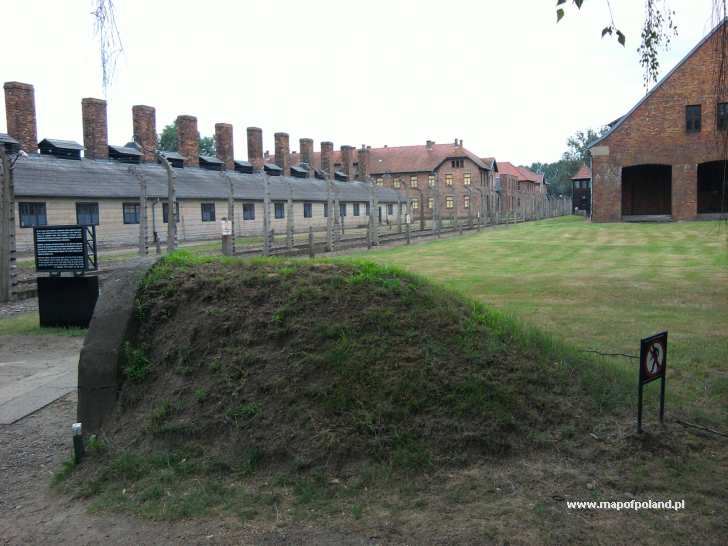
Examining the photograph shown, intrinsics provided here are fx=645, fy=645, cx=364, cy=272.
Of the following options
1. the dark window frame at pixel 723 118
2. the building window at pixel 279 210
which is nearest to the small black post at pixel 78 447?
the dark window frame at pixel 723 118

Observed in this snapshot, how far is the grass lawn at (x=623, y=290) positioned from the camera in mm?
6918

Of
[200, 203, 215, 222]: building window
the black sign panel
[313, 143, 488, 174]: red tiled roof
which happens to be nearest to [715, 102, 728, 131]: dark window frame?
the black sign panel

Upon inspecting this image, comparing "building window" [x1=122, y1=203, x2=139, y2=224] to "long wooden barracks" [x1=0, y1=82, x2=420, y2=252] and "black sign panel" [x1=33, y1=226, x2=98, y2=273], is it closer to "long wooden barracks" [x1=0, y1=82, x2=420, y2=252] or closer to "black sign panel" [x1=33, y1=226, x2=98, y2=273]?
"long wooden barracks" [x1=0, y1=82, x2=420, y2=252]

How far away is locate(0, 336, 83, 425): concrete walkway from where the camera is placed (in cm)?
660

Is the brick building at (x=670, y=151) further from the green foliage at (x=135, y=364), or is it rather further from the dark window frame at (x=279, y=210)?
the green foliage at (x=135, y=364)

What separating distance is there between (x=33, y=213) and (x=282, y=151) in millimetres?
32312

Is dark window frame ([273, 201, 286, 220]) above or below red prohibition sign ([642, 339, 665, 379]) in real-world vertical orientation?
above

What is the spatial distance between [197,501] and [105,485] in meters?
0.83

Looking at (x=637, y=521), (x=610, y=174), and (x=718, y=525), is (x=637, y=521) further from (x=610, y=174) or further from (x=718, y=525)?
(x=610, y=174)

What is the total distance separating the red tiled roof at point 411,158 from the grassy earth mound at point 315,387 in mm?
76800

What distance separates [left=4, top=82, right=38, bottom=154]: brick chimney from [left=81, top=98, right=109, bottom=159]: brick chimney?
3.61m

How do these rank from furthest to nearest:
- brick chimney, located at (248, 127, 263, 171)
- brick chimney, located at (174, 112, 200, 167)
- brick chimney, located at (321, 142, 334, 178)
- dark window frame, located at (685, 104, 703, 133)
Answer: brick chimney, located at (321, 142, 334, 178) < brick chimney, located at (248, 127, 263, 171) < brick chimney, located at (174, 112, 200, 167) < dark window frame, located at (685, 104, 703, 133)

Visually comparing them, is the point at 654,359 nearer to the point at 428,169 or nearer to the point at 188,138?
the point at 188,138

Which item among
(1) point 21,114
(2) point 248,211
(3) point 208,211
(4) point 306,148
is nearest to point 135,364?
(1) point 21,114
